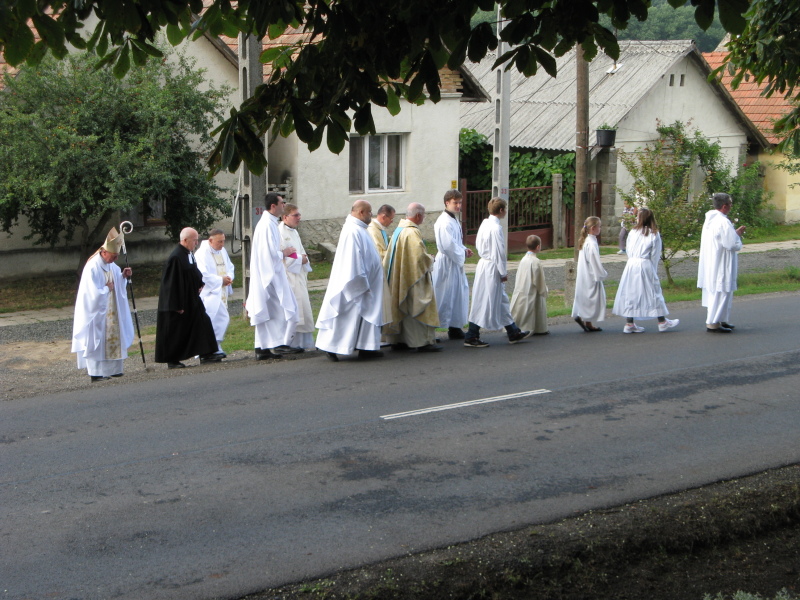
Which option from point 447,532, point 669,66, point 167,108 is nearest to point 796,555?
A: point 447,532

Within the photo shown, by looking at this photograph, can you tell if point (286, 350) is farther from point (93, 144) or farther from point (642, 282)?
point (93, 144)

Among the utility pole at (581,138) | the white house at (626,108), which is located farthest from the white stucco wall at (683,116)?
the utility pole at (581,138)

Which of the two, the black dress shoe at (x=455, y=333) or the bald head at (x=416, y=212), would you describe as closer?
the bald head at (x=416, y=212)

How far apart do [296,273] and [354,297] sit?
1218 mm

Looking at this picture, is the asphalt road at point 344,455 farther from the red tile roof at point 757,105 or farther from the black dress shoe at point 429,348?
the red tile roof at point 757,105

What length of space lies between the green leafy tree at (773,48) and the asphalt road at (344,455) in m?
2.99

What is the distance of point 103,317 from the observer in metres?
11.0

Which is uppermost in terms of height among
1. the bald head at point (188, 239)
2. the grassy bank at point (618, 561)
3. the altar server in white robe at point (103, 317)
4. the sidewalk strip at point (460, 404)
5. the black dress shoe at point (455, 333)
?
the bald head at point (188, 239)

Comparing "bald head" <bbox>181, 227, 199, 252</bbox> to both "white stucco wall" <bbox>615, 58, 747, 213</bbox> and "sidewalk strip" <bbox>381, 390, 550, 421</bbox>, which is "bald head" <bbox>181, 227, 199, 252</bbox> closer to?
"sidewalk strip" <bbox>381, 390, 550, 421</bbox>

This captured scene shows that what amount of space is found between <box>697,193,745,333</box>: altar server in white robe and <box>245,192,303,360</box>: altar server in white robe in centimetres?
571

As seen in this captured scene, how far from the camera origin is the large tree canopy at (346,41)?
5.31 meters

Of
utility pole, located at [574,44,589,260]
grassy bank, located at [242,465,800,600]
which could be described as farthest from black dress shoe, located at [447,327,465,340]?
grassy bank, located at [242,465,800,600]

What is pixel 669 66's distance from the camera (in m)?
27.3

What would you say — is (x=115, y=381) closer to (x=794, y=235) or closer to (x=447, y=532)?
(x=447, y=532)
